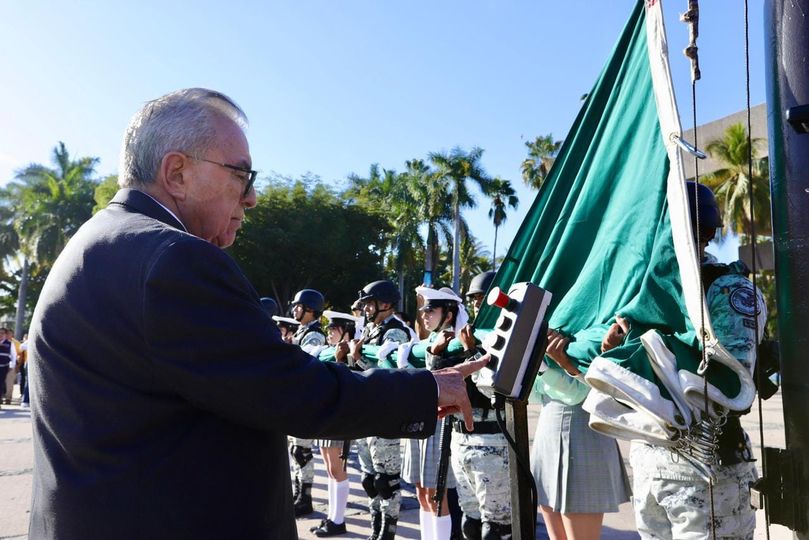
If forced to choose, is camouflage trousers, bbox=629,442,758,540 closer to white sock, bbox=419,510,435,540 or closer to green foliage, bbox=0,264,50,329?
white sock, bbox=419,510,435,540

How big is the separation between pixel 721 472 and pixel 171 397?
205 centimetres

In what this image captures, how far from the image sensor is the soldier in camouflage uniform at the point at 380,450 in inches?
228

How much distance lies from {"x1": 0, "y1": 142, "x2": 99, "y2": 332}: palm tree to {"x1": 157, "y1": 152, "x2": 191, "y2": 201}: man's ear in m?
44.5

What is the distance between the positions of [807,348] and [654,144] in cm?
106

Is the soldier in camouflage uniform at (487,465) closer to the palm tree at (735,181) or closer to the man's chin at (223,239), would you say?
the man's chin at (223,239)

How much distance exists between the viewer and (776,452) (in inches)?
83.9

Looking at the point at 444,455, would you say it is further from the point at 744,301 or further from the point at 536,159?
the point at 536,159

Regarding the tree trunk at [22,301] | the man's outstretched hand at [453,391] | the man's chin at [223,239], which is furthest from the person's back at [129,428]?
the tree trunk at [22,301]

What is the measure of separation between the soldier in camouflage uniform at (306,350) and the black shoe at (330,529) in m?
0.70

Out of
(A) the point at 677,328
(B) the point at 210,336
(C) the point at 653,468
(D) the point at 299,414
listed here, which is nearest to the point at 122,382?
(B) the point at 210,336

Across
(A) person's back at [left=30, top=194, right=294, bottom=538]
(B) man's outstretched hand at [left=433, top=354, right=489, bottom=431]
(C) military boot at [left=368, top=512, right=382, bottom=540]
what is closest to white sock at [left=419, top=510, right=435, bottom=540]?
(C) military boot at [left=368, top=512, right=382, bottom=540]

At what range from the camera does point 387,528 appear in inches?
225

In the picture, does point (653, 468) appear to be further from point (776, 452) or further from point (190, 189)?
point (190, 189)

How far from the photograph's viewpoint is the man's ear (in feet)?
6.02
